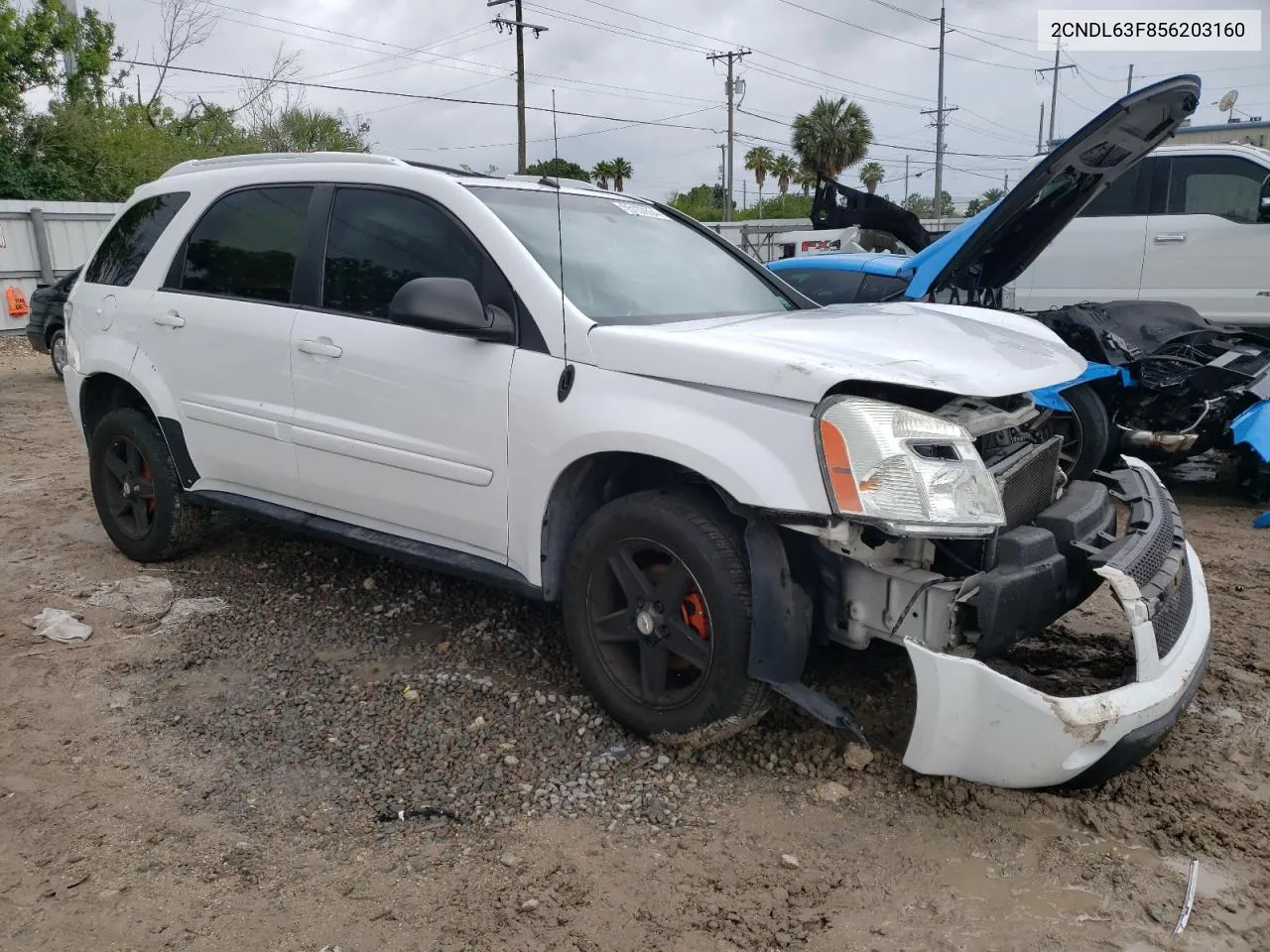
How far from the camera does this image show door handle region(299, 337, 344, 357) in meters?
3.63

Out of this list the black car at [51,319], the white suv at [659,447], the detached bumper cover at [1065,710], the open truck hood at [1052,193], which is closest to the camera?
the detached bumper cover at [1065,710]

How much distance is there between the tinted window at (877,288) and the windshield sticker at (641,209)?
8.82 ft

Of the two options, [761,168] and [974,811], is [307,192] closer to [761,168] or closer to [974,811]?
[974,811]

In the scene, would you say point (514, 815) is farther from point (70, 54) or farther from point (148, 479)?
point (70, 54)

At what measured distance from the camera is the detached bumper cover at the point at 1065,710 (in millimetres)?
2465

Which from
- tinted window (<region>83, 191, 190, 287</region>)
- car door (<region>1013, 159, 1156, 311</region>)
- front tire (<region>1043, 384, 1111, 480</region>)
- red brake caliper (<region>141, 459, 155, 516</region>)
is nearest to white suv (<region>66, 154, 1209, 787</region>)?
tinted window (<region>83, 191, 190, 287</region>)

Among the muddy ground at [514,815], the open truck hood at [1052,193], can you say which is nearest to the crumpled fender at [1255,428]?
the open truck hood at [1052,193]

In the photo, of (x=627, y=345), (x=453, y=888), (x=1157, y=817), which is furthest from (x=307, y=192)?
(x=1157, y=817)

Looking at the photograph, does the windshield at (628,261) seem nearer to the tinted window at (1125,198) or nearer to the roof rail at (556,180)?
the roof rail at (556,180)

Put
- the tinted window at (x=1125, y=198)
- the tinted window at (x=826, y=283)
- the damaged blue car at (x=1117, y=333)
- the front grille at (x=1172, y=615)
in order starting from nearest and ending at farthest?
the front grille at (x=1172, y=615) → the damaged blue car at (x=1117, y=333) → the tinted window at (x=826, y=283) → the tinted window at (x=1125, y=198)

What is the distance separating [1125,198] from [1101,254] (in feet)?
1.59

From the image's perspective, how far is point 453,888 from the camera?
250 centimetres

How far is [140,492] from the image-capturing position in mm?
4742

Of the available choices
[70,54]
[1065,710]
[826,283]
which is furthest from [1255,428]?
[70,54]
